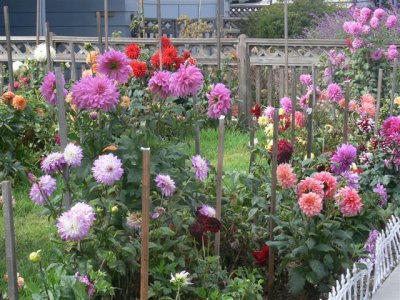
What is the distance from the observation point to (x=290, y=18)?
70.3ft

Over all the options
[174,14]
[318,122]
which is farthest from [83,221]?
[174,14]

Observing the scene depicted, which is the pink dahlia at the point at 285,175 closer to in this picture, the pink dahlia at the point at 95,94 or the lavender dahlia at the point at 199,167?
the lavender dahlia at the point at 199,167

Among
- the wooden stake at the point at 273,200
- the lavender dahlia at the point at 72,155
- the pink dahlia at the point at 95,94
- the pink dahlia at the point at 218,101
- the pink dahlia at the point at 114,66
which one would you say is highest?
the pink dahlia at the point at 114,66

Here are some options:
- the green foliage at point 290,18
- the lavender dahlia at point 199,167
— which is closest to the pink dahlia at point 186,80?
the lavender dahlia at point 199,167

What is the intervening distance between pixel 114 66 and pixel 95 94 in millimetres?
301

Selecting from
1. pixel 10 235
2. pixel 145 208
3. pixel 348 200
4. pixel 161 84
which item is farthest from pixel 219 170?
pixel 10 235

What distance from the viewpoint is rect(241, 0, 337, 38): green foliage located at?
21.2 meters

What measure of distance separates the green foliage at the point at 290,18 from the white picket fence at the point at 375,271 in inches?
620

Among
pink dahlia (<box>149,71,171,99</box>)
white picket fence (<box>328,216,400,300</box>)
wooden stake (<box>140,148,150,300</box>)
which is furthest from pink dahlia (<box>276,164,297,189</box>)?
wooden stake (<box>140,148,150,300</box>)

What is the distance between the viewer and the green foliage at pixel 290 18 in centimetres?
2125

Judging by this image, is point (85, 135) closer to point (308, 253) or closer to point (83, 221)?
point (83, 221)

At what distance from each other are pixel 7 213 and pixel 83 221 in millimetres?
541

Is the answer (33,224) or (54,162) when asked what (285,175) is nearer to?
(54,162)

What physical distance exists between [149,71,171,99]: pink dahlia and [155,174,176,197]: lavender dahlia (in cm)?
60
